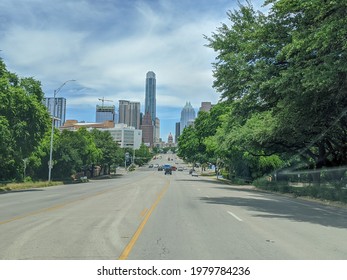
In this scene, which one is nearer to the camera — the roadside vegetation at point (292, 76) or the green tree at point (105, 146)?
the roadside vegetation at point (292, 76)

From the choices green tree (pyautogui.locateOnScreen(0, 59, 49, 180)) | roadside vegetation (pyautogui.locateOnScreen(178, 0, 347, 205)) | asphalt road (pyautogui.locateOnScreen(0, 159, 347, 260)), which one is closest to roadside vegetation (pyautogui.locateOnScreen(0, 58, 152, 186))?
green tree (pyautogui.locateOnScreen(0, 59, 49, 180))

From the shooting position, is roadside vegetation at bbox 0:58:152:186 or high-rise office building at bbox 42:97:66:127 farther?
high-rise office building at bbox 42:97:66:127

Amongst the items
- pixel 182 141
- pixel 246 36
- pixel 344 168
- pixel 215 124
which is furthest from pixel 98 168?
pixel 246 36

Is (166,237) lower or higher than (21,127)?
lower

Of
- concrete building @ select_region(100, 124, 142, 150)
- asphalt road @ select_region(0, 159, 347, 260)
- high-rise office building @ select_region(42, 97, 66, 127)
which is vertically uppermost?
concrete building @ select_region(100, 124, 142, 150)

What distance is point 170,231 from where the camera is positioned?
11.2m

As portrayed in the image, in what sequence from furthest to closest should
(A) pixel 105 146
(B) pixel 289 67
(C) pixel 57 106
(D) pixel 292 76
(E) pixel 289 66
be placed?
(A) pixel 105 146 → (C) pixel 57 106 → (E) pixel 289 66 → (B) pixel 289 67 → (D) pixel 292 76

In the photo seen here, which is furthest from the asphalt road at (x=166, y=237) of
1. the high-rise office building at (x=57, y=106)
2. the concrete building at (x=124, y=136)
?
the concrete building at (x=124, y=136)

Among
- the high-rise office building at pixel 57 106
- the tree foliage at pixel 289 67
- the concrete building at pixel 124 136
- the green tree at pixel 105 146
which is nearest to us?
the tree foliage at pixel 289 67

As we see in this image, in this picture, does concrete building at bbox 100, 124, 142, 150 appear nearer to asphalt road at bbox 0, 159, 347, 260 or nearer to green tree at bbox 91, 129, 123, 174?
green tree at bbox 91, 129, 123, 174

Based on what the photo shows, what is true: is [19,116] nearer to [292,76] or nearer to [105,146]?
[292,76]

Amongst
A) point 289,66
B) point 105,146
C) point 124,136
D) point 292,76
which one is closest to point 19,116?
point 289,66

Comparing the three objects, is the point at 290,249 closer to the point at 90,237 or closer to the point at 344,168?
the point at 90,237

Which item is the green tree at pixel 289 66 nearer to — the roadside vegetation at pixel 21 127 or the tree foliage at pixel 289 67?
→ the tree foliage at pixel 289 67
